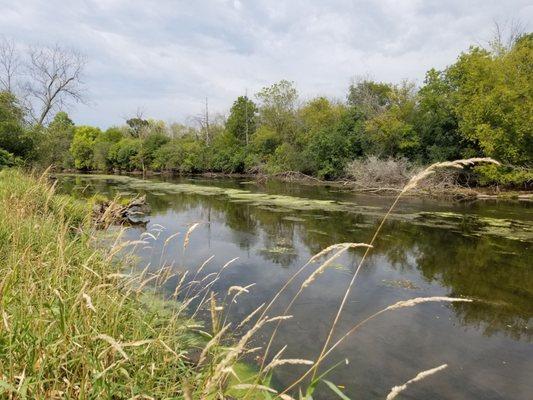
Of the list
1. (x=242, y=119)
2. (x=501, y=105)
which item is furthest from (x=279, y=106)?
(x=501, y=105)

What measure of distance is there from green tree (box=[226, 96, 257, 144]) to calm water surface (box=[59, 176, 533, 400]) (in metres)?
31.6

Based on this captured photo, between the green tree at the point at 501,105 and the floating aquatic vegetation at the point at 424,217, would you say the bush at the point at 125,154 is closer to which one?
the floating aquatic vegetation at the point at 424,217

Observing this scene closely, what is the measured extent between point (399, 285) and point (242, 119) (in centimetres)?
3975

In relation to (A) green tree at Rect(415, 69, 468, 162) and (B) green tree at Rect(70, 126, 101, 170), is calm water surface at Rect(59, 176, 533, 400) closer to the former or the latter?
(A) green tree at Rect(415, 69, 468, 162)

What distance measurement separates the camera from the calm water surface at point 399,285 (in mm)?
3885

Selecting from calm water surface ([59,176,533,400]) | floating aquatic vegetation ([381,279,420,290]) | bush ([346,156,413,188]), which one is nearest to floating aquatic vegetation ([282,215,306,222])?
calm water surface ([59,176,533,400])

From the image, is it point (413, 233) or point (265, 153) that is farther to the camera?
point (265, 153)

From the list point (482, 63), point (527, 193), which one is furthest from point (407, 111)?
point (527, 193)

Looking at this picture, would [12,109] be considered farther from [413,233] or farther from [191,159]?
[191,159]

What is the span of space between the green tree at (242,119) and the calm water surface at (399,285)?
31.6 meters

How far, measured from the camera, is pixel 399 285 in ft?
21.6

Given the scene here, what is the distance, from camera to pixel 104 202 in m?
12.6

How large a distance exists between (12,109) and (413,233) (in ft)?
63.6

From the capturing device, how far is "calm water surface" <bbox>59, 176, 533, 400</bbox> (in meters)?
3.88
